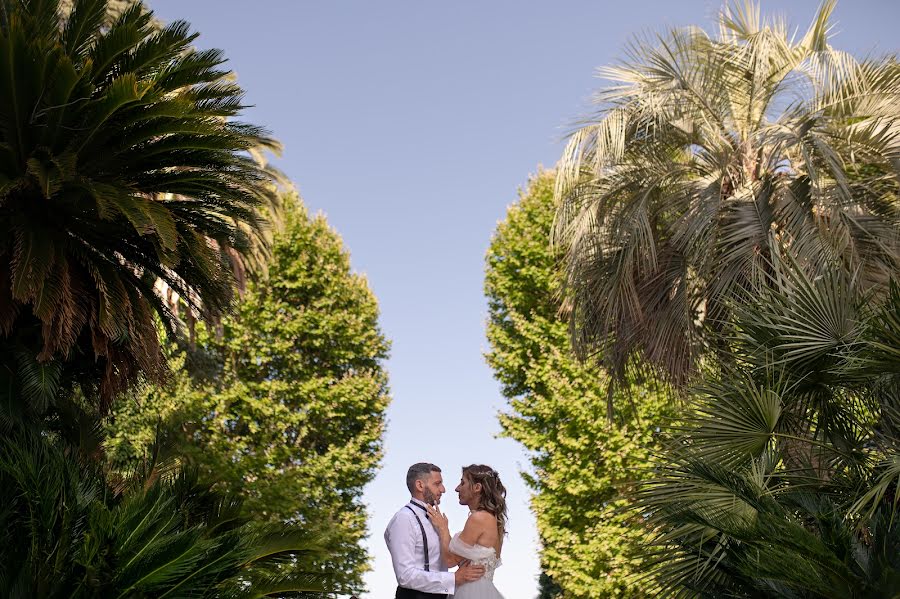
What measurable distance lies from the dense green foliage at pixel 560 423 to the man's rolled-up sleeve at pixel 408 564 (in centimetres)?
1227

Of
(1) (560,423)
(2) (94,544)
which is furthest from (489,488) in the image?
(1) (560,423)

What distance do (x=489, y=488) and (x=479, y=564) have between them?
0.56 meters

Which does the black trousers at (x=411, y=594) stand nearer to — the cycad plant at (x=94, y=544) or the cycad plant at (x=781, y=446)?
the cycad plant at (x=94, y=544)

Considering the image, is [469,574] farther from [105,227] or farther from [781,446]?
[105,227]

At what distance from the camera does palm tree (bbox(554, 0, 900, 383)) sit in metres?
12.6

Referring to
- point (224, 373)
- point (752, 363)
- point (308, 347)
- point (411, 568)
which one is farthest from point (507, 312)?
point (411, 568)

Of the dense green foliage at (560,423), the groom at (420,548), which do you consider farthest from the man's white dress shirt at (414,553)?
the dense green foliage at (560,423)

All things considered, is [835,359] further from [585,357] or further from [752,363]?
[585,357]

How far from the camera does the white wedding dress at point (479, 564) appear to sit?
701cm

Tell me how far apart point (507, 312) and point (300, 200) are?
7.53m

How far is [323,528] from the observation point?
67.8 feet

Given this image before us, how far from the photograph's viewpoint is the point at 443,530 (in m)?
6.97

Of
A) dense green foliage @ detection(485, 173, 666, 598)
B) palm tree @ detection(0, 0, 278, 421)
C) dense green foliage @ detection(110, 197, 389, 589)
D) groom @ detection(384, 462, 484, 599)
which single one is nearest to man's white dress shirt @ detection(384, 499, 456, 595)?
groom @ detection(384, 462, 484, 599)

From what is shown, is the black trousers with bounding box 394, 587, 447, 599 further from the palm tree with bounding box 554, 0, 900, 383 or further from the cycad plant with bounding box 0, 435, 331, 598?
the palm tree with bounding box 554, 0, 900, 383
